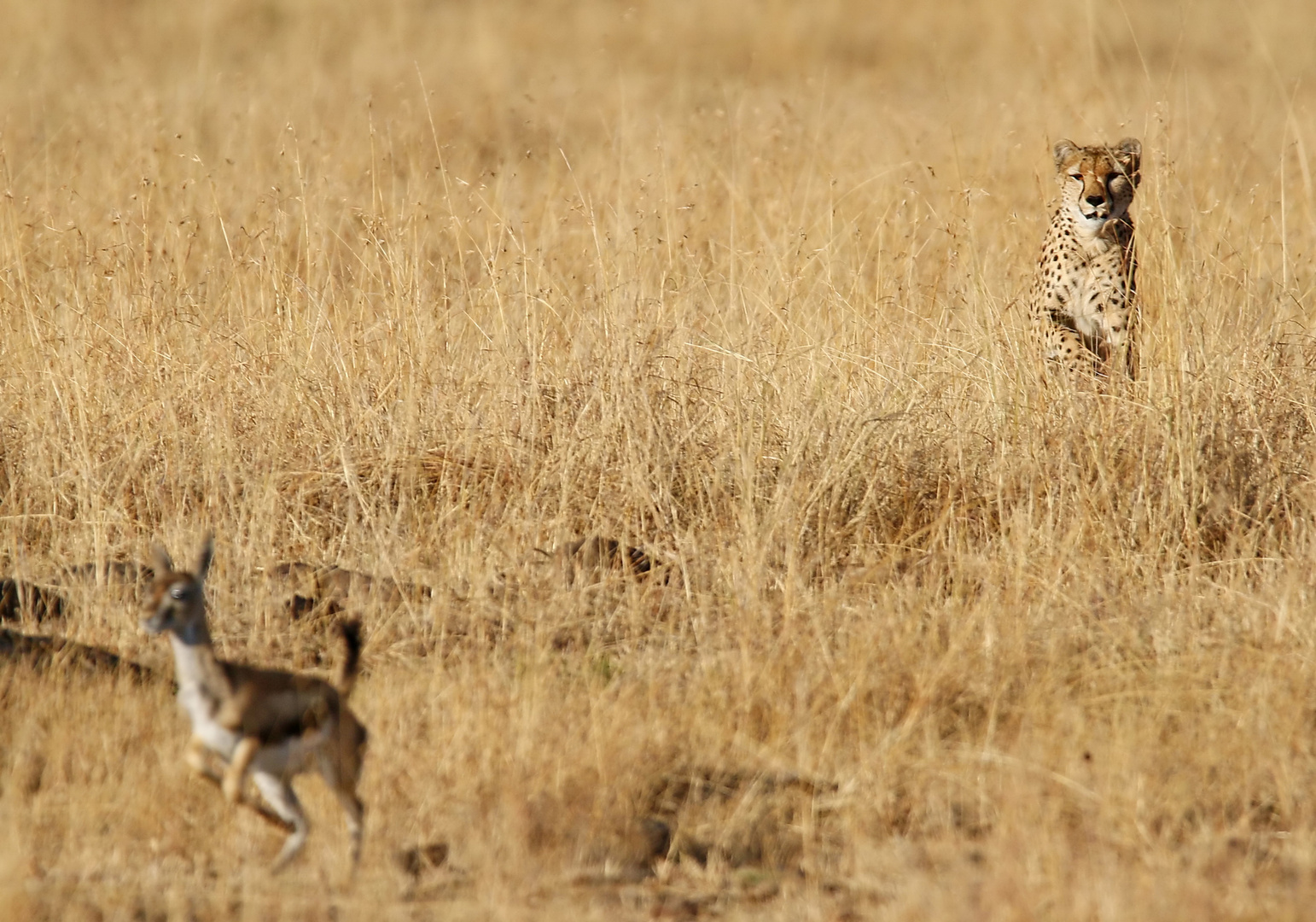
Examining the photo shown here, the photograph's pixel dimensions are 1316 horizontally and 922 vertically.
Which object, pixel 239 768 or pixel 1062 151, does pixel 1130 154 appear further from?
pixel 239 768

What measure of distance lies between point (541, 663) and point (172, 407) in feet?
6.38

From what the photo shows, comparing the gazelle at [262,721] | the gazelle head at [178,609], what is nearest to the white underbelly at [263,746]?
the gazelle at [262,721]

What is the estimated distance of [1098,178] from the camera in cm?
637

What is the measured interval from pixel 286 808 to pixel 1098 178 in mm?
4505

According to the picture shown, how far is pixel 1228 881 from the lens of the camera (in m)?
3.19

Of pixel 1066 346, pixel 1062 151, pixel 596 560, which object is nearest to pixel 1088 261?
pixel 1066 346

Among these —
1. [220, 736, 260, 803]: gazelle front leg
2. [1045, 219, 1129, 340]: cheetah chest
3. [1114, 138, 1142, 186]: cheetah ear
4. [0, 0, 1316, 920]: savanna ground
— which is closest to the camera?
[220, 736, 260, 803]: gazelle front leg

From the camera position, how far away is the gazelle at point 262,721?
10.2ft

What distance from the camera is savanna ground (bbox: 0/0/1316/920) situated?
335 centimetres

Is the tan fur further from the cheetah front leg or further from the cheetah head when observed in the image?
the cheetah head

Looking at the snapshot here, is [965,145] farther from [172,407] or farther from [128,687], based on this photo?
[128,687]

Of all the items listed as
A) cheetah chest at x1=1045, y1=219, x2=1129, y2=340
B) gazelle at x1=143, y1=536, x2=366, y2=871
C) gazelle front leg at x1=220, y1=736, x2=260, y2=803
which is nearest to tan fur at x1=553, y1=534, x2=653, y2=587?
gazelle at x1=143, y1=536, x2=366, y2=871

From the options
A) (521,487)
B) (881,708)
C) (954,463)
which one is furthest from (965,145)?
(881,708)

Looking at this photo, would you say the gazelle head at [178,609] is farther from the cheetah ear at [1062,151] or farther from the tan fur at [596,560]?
the cheetah ear at [1062,151]
